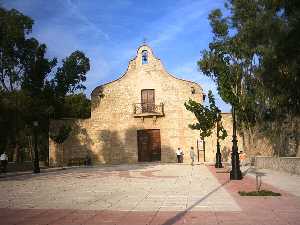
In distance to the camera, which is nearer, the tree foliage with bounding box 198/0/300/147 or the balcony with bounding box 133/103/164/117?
the tree foliage with bounding box 198/0/300/147

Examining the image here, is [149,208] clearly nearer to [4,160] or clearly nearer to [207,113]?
[207,113]

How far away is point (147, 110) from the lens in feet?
117

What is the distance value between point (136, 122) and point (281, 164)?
668 inches

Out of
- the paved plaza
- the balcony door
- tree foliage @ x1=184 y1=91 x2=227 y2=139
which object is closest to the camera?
the paved plaza

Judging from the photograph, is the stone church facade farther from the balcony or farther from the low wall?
the low wall

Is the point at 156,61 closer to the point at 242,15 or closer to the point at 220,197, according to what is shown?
the point at 242,15

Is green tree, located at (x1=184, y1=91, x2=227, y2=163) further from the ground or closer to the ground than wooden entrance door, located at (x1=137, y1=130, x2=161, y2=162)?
further from the ground

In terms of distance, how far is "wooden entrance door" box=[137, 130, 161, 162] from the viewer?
1390 inches

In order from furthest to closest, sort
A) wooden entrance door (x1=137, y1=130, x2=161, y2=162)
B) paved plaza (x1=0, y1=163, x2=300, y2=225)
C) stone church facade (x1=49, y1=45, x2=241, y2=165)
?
1. wooden entrance door (x1=137, y1=130, x2=161, y2=162)
2. stone church facade (x1=49, y1=45, x2=241, y2=165)
3. paved plaza (x1=0, y1=163, x2=300, y2=225)

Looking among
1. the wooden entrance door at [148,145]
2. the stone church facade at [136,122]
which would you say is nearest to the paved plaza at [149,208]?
the stone church facade at [136,122]

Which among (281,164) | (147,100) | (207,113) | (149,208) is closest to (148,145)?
(147,100)

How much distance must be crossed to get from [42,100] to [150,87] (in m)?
10.5

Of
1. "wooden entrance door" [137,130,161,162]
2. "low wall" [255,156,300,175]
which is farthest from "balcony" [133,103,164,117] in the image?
"low wall" [255,156,300,175]

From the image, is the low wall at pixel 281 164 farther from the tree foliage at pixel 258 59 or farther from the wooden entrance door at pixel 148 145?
the wooden entrance door at pixel 148 145
